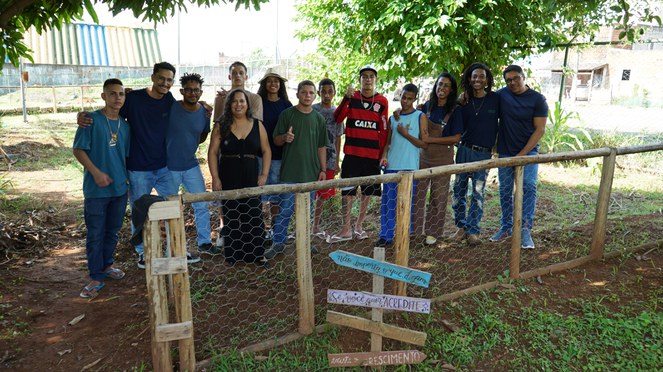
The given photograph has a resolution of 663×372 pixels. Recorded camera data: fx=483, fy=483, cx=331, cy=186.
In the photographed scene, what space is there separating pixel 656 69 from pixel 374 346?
27563 mm

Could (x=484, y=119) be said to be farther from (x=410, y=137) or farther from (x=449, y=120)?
(x=410, y=137)

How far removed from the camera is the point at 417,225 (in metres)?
5.07

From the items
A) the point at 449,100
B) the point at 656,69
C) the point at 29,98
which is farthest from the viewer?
the point at 656,69

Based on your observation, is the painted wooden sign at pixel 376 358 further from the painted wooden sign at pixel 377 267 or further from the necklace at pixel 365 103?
the necklace at pixel 365 103

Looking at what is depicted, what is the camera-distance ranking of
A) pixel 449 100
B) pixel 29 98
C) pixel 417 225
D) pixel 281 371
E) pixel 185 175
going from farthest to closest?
pixel 29 98 → pixel 417 225 → pixel 449 100 → pixel 185 175 → pixel 281 371

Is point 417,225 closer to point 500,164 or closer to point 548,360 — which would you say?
point 500,164

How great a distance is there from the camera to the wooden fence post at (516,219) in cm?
396

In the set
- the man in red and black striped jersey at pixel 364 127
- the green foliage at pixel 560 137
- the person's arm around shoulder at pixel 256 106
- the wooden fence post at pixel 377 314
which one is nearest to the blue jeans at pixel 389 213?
the man in red and black striped jersey at pixel 364 127

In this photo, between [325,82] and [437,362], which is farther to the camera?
[325,82]

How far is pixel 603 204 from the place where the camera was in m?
4.48

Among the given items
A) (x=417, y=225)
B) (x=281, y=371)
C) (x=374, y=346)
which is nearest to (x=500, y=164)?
(x=417, y=225)

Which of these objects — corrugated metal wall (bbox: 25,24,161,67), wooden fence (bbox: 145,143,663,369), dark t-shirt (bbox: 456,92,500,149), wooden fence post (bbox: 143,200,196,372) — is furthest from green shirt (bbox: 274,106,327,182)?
corrugated metal wall (bbox: 25,24,161,67)

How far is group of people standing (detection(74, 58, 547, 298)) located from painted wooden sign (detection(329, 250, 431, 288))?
1241 millimetres

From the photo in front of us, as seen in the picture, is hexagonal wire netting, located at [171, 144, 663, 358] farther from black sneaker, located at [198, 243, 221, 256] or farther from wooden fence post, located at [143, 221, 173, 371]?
wooden fence post, located at [143, 221, 173, 371]
